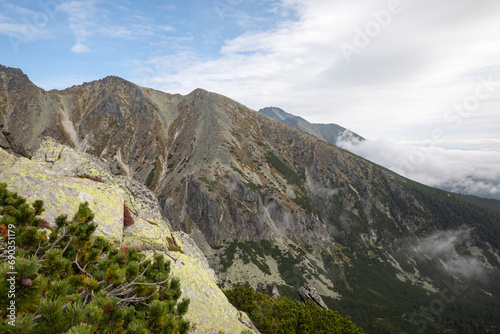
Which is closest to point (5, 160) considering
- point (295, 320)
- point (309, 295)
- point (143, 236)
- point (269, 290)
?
point (143, 236)

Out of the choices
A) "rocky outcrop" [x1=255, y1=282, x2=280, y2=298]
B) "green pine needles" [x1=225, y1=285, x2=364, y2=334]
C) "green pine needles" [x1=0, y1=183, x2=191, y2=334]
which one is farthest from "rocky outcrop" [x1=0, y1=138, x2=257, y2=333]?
"rocky outcrop" [x1=255, y1=282, x2=280, y2=298]

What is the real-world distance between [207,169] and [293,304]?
508 ft

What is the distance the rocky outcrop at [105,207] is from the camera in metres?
14.8

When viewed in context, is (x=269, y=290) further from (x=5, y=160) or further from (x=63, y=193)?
(x=5, y=160)

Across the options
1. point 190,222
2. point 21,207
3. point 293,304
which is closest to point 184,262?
point 21,207

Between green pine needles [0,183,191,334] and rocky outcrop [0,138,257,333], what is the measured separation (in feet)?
12.2

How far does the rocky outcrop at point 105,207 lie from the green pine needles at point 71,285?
12.2ft

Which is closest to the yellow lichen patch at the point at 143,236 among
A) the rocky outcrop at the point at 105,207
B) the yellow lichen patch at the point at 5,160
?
the rocky outcrop at the point at 105,207

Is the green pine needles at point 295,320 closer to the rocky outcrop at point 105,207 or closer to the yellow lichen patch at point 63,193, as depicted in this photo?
the rocky outcrop at point 105,207

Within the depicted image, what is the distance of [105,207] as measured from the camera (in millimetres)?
17609

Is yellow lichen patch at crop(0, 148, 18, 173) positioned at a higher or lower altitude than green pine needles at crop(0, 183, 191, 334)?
higher

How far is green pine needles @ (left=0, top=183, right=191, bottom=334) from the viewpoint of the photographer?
4801 mm

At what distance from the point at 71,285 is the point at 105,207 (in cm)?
1181

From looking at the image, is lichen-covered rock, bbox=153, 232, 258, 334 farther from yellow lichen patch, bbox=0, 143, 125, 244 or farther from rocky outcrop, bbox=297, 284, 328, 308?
rocky outcrop, bbox=297, 284, 328, 308
